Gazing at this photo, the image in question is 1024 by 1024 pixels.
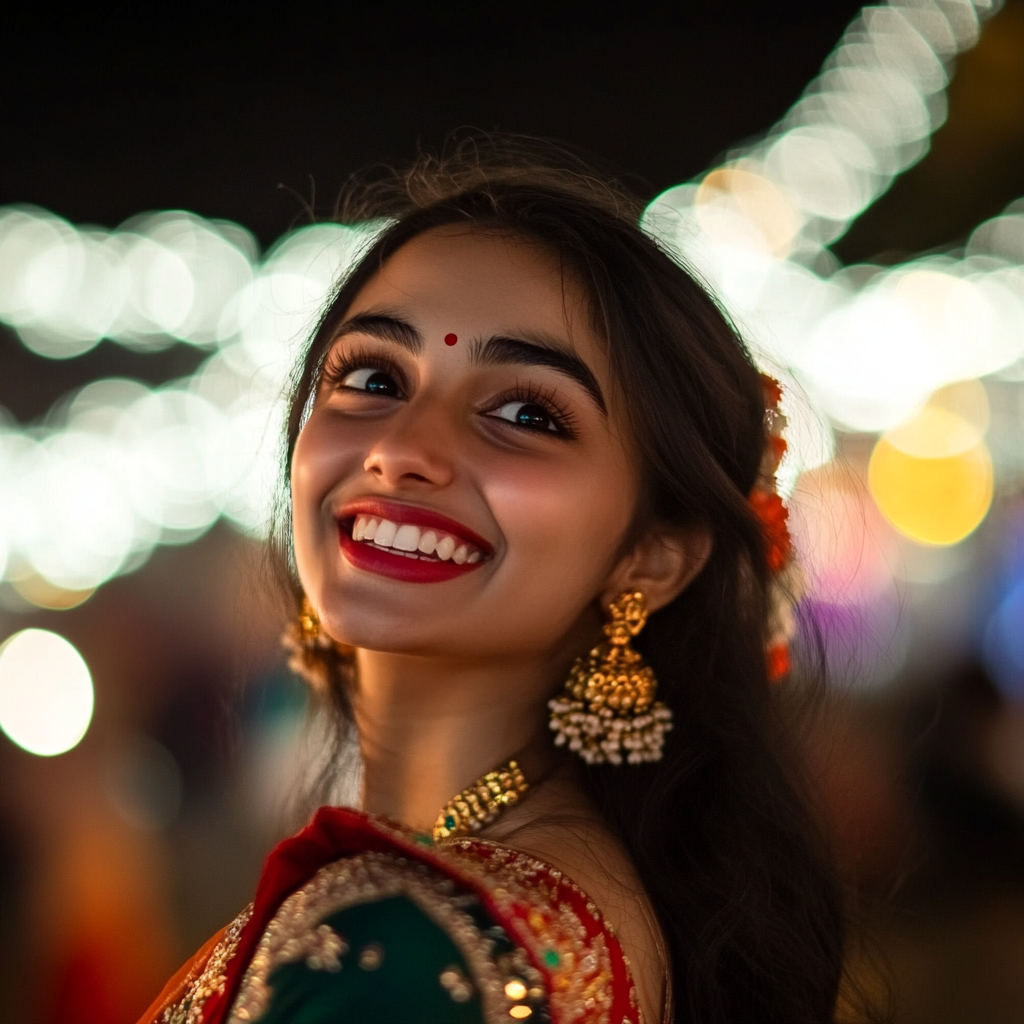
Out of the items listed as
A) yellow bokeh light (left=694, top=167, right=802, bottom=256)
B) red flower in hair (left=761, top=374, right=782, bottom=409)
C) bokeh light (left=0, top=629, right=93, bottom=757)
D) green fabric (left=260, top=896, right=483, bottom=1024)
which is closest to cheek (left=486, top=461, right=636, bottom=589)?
red flower in hair (left=761, top=374, right=782, bottom=409)

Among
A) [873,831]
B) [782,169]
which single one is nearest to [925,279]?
[782,169]

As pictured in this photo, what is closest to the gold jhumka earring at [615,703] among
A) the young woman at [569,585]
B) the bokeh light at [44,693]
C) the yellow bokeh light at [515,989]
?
the young woman at [569,585]

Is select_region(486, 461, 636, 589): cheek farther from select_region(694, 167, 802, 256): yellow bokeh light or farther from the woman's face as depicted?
select_region(694, 167, 802, 256): yellow bokeh light

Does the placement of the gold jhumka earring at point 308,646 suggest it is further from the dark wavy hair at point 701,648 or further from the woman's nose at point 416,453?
the woman's nose at point 416,453

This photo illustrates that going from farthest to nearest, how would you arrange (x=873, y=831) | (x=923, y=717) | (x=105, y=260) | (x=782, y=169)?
(x=105, y=260), (x=782, y=169), (x=923, y=717), (x=873, y=831)

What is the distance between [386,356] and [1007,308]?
1046 cm

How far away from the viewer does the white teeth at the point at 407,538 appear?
1565 millimetres

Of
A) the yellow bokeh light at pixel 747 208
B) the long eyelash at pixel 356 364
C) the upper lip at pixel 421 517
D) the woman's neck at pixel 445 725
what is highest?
the yellow bokeh light at pixel 747 208

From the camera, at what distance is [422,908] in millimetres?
1204

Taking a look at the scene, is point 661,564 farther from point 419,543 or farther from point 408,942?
point 408,942

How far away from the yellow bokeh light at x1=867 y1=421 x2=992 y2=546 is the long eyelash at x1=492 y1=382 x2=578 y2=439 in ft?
44.5

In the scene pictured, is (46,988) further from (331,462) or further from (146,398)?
(146,398)

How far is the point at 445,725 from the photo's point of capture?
67.4 inches

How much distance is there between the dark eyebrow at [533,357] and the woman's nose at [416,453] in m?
0.11
